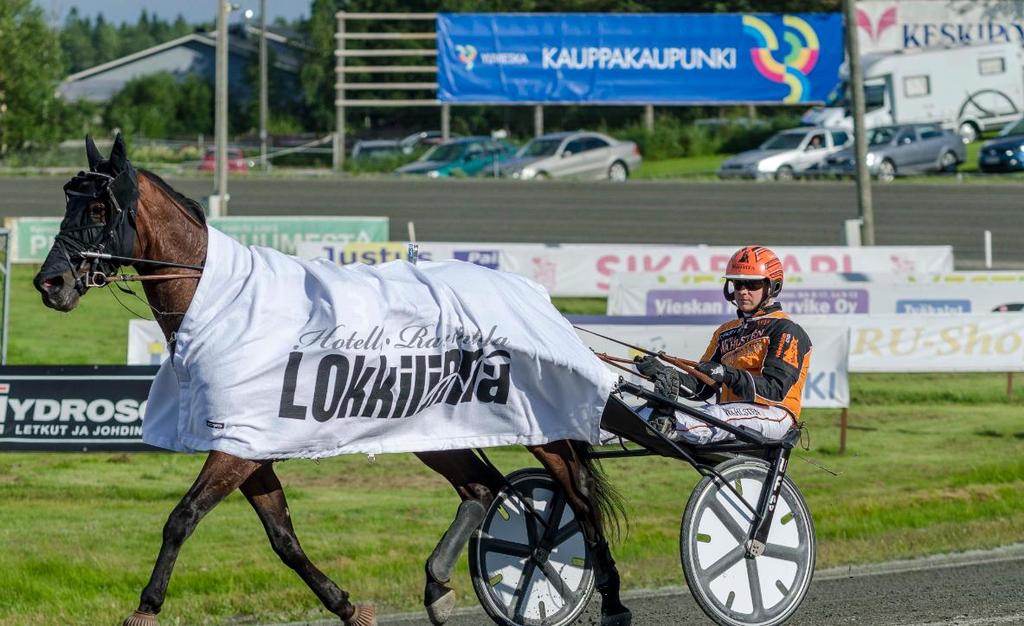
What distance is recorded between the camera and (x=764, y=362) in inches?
255

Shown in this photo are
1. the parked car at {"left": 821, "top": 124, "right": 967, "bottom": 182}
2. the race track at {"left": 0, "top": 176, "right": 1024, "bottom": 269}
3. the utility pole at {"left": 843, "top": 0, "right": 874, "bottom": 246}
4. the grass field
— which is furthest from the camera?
the parked car at {"left": 821, "top": 124, "right": 967, "bottom": 182}

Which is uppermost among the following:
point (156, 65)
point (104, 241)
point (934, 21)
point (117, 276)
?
point (156, 65)

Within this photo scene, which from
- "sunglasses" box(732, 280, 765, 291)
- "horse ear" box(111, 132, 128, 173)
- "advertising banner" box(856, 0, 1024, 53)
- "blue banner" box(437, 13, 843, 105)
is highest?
"advertising banner" box(856, 0, 1024, 53)

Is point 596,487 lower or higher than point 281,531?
higher

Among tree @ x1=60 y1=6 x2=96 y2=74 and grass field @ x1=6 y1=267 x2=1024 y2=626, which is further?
tree @ x1=60 y1=6 x2=96 y2=74

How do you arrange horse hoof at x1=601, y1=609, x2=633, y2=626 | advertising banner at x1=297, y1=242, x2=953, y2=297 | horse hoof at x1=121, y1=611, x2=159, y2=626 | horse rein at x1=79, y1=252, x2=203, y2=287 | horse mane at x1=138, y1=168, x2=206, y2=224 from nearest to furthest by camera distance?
horse hoof at x1=121, y1=611, x2=159, y2=626
horse rein at x1=79, y1=252, x2=203, y2=287
horse mane at x1=138, y1=168, x2=206, y2=224
horse hoof at x1=601, y1=609, x2=633, y2=626
advertising banner at x1=297, y1=242, x2=953, y2=297

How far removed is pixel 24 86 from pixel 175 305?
37916 mm

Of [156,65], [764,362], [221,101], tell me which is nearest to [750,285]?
[764,362]

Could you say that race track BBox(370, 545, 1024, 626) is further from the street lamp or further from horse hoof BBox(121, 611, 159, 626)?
the street lamp

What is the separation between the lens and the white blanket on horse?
18.8 ft

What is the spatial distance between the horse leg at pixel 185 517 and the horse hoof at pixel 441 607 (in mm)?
1177

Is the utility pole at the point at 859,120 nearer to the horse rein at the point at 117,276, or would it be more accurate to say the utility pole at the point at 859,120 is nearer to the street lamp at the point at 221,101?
the street lamp at the point at 221,101

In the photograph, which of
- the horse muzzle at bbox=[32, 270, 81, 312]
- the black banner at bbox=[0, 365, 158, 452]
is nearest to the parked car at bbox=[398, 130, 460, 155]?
the black banner at bbox=[0, 365, 158, 452]

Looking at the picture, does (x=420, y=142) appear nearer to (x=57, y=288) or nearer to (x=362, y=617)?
(x=362, y=617)
